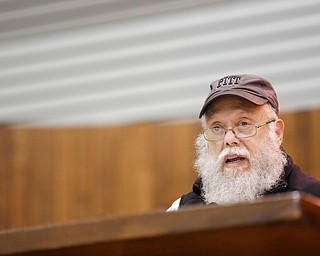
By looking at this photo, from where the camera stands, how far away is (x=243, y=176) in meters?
2.59

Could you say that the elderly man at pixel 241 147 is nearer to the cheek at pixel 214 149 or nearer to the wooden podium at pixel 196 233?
the cheek at pixel 214 149

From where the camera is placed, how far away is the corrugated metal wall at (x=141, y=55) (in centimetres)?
465

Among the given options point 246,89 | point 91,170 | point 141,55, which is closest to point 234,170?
point 246,89

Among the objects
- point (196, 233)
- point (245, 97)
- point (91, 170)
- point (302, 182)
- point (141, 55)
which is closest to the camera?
point (196, 233)

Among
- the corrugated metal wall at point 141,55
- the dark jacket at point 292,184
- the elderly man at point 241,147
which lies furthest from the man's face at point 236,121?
the corrugated metal wall at point 141,55

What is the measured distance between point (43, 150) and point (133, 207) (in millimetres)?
641

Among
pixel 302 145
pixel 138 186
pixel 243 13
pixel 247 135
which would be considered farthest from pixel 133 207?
pixel 247 135

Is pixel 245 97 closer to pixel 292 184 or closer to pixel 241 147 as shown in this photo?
pixel 241 147

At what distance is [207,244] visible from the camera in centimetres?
144

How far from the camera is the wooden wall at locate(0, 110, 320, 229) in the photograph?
434 centimetres

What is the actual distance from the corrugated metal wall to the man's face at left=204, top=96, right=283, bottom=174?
70.0 inches

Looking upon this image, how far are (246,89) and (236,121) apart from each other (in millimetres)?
113

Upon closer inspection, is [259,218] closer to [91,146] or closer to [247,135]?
[247,135]

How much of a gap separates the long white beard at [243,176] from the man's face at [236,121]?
0.01m
